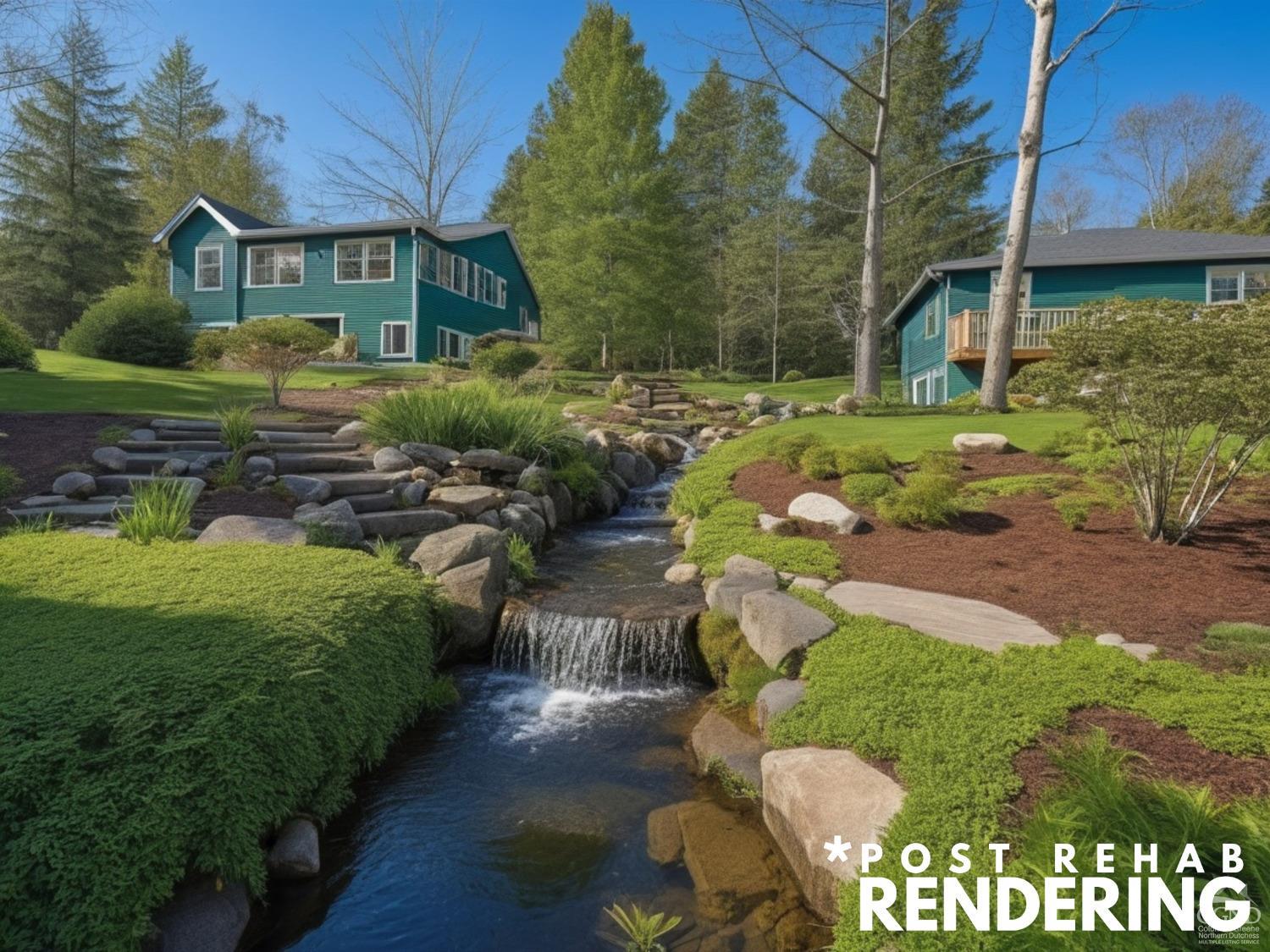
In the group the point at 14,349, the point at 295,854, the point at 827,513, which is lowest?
the point at 295,854

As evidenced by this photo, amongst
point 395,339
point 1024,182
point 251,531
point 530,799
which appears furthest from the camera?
point 395,339

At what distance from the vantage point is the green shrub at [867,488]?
752cm

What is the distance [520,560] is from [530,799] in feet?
10.5

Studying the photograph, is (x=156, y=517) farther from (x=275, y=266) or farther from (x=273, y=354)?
(x=275, y=266)

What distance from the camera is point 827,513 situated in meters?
7.22

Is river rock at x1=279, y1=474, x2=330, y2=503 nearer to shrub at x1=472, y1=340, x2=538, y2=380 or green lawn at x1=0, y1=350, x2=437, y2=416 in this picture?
green lawn at x1=0, y1=350, x2=437, y2=416

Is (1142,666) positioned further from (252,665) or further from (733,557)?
(252,665)

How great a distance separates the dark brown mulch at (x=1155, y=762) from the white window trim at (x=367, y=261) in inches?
942

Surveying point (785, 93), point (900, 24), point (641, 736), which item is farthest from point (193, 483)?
point (900, 24)

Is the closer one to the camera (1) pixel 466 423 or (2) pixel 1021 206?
(1) pixel 466 423

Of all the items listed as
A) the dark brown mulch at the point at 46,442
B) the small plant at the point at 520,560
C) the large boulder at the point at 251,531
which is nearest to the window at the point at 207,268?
the dark brown mulch at the point at 46,442

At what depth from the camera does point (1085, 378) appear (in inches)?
233

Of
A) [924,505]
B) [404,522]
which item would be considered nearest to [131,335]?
[404,522]

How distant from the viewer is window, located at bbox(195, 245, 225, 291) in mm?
25531
